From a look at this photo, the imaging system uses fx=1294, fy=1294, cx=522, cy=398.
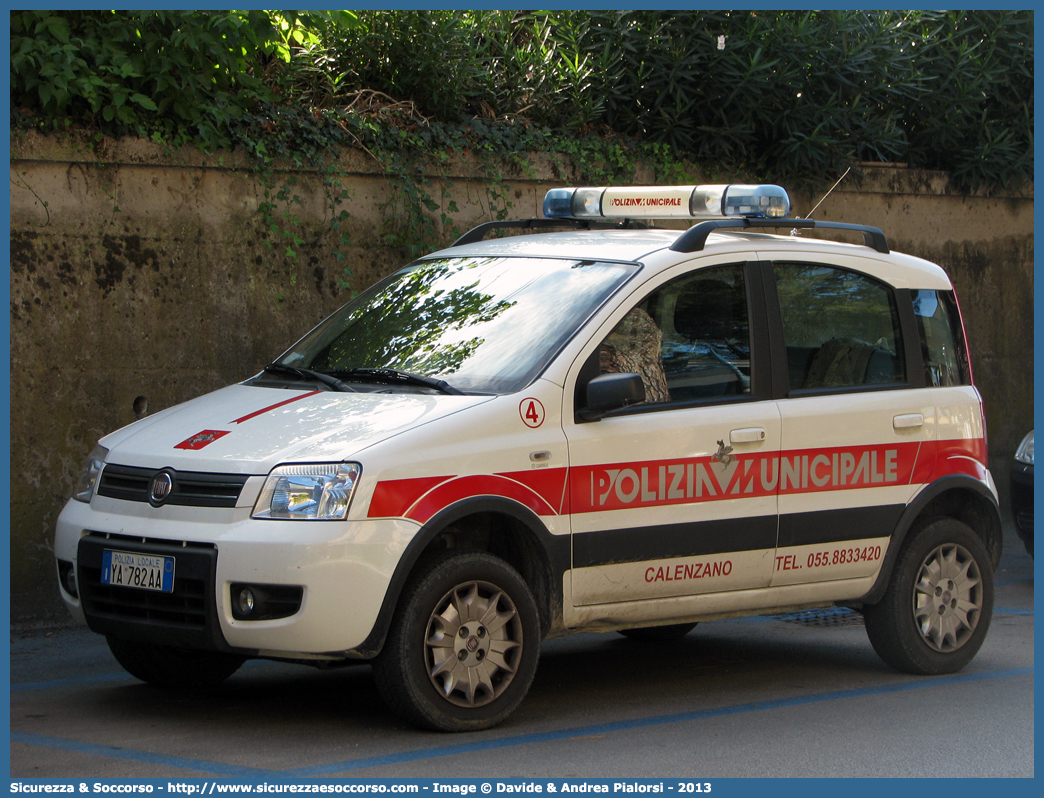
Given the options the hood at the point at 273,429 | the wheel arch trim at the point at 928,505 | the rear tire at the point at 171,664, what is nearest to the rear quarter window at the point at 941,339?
the wheel arch trim at the point at 928,505

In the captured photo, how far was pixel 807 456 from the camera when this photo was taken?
5.98 meters

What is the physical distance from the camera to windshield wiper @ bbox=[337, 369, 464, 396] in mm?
5336

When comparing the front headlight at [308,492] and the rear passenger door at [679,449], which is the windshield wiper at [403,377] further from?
the front headlight at [308,492]

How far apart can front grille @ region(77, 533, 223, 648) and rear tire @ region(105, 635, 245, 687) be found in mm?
555

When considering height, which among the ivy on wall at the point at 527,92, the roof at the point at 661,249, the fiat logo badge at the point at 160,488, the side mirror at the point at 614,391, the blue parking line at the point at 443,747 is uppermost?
the ivy on wall at the point at 527,92

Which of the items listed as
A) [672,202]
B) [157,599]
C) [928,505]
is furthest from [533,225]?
[157,599]

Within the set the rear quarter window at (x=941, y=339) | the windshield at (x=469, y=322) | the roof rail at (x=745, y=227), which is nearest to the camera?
the windshield at (x=469, y=322)

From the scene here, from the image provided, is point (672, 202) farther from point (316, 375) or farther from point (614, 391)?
point (316, 375)

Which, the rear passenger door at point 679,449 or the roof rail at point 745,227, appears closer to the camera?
the rear passenger door at point 679,449

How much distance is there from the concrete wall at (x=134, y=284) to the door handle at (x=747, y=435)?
3663 millimetres

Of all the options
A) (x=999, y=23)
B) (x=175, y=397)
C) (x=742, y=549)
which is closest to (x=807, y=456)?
(x=742, y=549)

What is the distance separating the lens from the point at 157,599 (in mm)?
4941

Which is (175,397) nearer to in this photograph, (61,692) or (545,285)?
(61,692)

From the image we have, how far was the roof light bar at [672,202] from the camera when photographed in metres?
6.37
